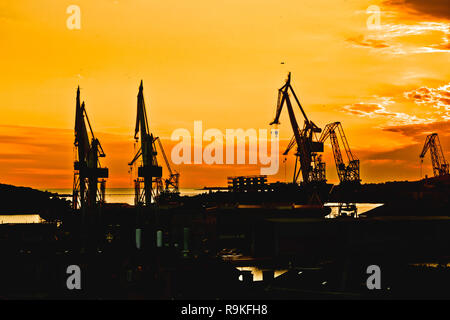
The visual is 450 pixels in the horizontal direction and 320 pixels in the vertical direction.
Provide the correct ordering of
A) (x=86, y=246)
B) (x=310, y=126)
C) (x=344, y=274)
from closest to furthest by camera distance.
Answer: (x=344, y=274), (x=86, y=246), (x=310, y=126)

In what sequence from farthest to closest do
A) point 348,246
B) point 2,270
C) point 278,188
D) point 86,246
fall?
point 278,188 → point 348,246 → point 86,246 → point 2,270

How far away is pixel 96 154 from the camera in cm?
7131

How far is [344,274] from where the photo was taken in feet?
97.6

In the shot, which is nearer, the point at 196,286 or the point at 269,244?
the point at 196,286

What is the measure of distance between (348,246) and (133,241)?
20953mm

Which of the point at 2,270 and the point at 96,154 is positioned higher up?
the point at 96,154

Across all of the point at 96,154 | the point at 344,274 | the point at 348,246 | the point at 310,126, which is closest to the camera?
the point at 344,274

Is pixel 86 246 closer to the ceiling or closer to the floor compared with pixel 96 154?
closer to the floor
